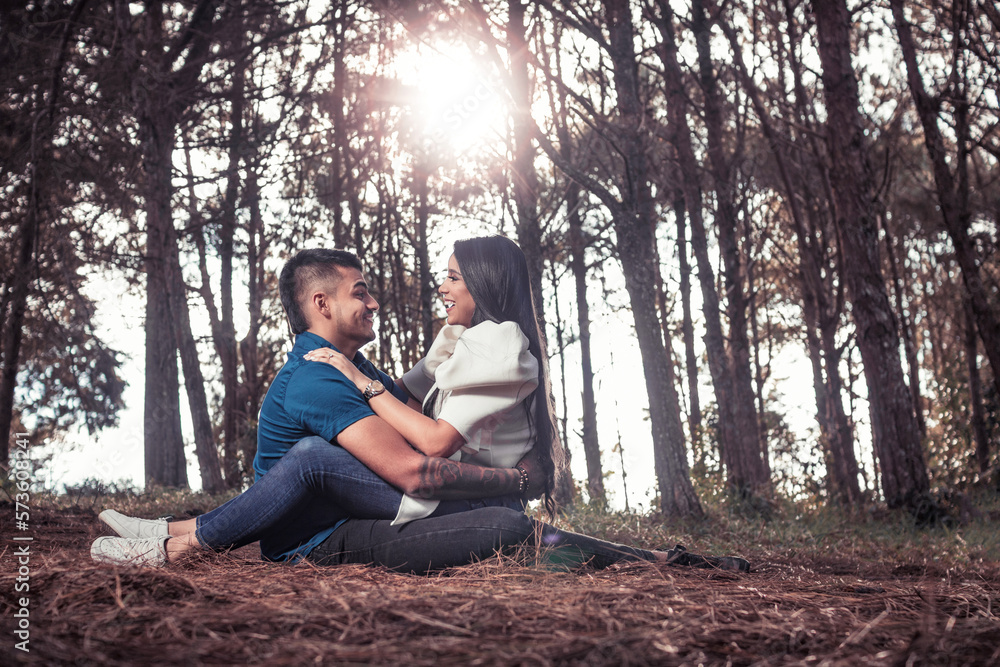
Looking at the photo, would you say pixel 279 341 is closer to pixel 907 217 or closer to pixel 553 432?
pixel 553 432

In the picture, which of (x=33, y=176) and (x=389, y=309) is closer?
(x=33, y=176)

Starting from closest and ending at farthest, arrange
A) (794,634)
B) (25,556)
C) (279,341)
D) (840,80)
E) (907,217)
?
(794,634) < (25,556) < (840,80) < (279,341) < (907,217)

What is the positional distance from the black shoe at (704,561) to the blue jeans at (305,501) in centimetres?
97

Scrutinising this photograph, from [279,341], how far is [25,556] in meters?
11.5

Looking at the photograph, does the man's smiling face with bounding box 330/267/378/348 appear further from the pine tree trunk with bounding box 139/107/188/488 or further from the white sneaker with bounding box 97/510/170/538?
the pine tree trunk with bounding box 139/107/188/488

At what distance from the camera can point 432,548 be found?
2.81 metres

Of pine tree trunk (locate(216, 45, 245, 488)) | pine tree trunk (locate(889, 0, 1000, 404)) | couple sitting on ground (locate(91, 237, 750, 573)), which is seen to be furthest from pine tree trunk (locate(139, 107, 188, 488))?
pine tree trunk (locate(889, 0, 1000, 404))

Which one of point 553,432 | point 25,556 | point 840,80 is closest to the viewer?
point 25,556

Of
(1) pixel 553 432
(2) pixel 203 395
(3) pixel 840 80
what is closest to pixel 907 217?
(3) pixel 840 80

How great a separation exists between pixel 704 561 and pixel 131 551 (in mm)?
2340

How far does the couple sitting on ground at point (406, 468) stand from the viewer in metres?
2.82

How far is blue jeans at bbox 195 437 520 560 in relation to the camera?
110 inches

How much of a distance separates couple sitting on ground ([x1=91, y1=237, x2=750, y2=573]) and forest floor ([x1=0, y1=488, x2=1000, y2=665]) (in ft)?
0.41

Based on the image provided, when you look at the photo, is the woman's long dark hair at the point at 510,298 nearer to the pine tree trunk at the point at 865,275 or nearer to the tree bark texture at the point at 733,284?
the pine tree trunk at the point at 865,275
